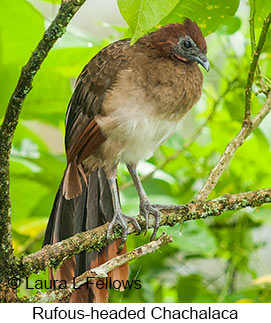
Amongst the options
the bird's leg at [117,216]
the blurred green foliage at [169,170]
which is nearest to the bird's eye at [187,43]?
the blurred green foliage at [169,170]

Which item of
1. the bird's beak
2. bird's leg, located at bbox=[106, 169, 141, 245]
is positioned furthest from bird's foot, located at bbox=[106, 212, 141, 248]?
the bird's beak

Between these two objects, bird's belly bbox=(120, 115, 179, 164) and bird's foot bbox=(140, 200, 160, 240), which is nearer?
bird's foot bbox=(140, 200, 160, 240)

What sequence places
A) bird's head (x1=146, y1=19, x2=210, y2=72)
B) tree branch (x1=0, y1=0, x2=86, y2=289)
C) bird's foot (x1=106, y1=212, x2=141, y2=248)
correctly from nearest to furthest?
tree branch (x1=0, y1=0, x2=86, y2=289) → bird's foot (x1=106, y1=212, x2=141, y2=248) → bird's head (x1=146, y1=19, x2=210, y2=72)

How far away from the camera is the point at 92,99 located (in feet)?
5.80

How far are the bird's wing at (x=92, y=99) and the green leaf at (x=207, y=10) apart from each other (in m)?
0.31

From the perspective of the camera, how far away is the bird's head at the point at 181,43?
1.79 meters

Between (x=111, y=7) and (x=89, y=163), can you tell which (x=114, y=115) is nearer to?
(x=89, y=163)

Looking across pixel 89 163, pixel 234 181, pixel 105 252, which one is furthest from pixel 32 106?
pixel 234 181

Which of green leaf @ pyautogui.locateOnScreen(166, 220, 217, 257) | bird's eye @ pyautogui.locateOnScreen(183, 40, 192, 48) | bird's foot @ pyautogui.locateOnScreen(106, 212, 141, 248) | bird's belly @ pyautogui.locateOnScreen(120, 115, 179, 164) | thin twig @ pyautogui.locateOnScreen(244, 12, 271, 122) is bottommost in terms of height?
green leaf @ pyautogui.locateOnScreen(166, 220, 217, 257)

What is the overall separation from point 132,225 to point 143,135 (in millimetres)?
356

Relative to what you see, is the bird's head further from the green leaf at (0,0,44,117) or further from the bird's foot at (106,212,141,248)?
the bird's foot at (106,212,141,248)

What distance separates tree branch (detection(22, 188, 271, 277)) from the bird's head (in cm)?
54

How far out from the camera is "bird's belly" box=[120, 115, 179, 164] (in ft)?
5.79

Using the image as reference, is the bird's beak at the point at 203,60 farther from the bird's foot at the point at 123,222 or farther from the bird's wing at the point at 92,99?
the bird's foot at the point at 123,222
